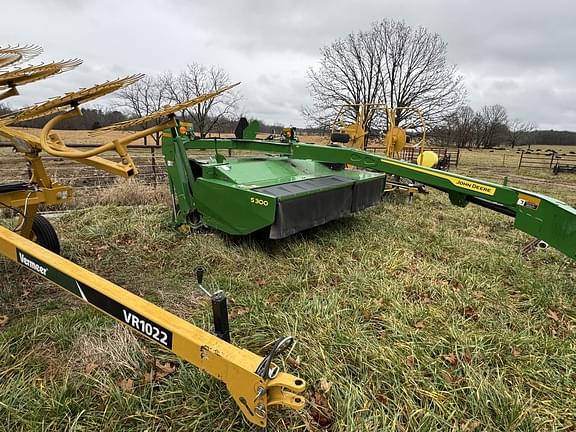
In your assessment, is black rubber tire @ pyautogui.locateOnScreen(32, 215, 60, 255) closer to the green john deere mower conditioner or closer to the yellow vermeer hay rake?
the yellow vermeer hay rake

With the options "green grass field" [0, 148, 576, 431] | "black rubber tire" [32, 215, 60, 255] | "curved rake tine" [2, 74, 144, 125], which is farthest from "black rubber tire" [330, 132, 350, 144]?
"black rubber tire" [32, 215, 60, 255]

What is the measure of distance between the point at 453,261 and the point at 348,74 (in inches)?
951

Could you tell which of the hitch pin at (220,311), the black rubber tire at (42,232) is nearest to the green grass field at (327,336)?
the black rubber tire at (42,232)

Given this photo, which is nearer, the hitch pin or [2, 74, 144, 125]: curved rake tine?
the hitch pin

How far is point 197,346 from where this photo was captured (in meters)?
1.50

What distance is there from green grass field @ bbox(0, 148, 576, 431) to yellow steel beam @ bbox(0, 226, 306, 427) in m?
0.55

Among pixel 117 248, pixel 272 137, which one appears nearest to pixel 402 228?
pixel 272 137

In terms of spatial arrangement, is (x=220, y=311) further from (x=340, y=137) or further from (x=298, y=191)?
(x=340, y=137)

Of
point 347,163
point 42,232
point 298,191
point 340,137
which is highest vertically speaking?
point 340,137

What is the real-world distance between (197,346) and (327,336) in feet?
4.13

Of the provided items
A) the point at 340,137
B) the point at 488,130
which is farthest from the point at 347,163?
the point at 488,130

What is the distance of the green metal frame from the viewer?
2832mm

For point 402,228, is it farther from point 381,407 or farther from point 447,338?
point 381,407

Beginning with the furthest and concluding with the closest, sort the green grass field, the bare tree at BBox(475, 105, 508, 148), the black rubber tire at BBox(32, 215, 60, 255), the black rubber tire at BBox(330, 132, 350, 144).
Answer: the bare tree at BBox(475, 105, 508, 148), the black rubber tire at BBox(330, 132, 350, 144), the black rubber tire at BBox(32, 215, 60, 255), the green grass field
